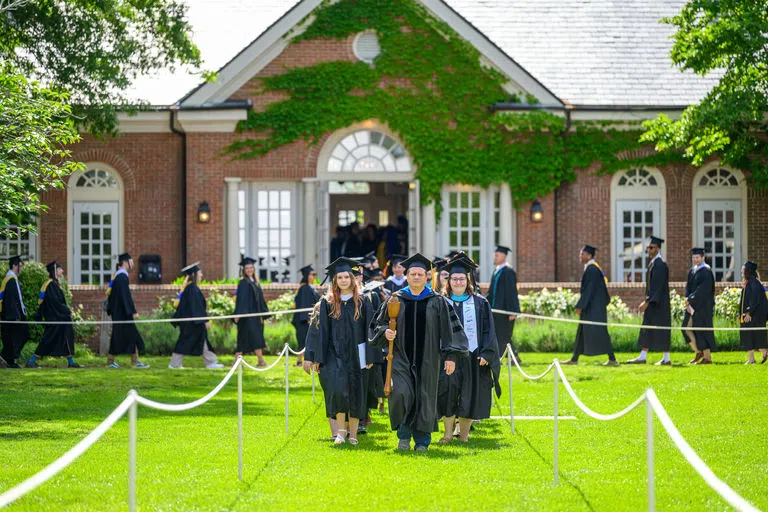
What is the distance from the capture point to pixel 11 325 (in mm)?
20172

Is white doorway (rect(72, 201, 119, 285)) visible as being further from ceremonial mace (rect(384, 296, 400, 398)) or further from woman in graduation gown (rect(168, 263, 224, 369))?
ceremonial mace (rect(384, 296, 400, 398))

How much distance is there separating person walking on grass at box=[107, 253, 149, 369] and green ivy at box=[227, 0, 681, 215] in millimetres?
6553

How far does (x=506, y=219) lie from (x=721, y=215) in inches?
193

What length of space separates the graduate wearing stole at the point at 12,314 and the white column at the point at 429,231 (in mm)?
9318

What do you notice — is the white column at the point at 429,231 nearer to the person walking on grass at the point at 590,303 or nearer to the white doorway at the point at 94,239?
the person walking on grass at the point at 590,303

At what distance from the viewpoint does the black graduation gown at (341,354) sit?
12023mm

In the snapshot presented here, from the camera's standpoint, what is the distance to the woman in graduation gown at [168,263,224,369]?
20281 millimetres

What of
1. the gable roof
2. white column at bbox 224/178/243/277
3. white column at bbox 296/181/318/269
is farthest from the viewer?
white column at bbox 296/181/318/269

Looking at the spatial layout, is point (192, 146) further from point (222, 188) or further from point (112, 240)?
point (112, 240)

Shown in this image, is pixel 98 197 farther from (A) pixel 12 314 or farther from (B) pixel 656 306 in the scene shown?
(B) pixel 656 306

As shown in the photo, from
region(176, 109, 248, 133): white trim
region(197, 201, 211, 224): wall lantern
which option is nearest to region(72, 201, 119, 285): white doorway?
region(197, 201, 211, 224): wall lantern

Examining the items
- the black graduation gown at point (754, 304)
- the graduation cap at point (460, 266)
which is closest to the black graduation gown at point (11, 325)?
the graduation cap at point (460, 266)

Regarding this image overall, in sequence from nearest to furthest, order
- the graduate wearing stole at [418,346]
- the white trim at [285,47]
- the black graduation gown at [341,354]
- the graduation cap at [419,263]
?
the graduate wearing stole at [418,346] → the graduation cap at [419,263] → the black graduation gown at [341,354] → the white trim at [285,47]

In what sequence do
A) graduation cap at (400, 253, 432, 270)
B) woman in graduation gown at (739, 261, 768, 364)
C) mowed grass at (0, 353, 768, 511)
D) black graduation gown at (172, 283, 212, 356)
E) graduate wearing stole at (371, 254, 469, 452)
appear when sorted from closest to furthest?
mowed grass at (0, 353, 768, 511) → graduate wearing stole at (371, 254, 469, 452) → graduation cap at (400, 253, 432, 270) → woman in graduation gown at (739, 261, 768, 364) → black graduation gown at (172, 283, 212, 356)
